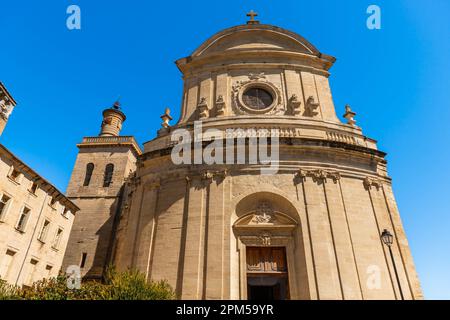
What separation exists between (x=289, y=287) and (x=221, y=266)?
311 cm

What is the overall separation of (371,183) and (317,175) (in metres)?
3.07

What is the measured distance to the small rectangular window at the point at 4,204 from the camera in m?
15.6

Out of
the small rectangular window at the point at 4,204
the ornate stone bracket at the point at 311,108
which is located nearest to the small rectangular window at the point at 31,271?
the small rectangular window at the point at 4,204

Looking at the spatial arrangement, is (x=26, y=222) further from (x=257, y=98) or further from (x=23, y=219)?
(x=257, y=98)

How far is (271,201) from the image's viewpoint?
14.6 meters

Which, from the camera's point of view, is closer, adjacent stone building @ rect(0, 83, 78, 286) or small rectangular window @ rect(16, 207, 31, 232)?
adjacent stone building @ rect(0, 83, 78, 286)

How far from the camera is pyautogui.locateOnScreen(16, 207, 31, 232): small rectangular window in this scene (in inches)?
663

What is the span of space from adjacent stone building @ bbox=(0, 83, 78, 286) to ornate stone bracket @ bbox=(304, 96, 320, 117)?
16.5 meters

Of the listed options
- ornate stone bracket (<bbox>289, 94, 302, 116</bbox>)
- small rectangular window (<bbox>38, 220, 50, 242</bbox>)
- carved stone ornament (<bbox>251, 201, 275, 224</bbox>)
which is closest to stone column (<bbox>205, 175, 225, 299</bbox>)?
carved stone ornament (<bbox>251, 201, 275, 224</bbox>)

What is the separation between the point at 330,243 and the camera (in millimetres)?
13133

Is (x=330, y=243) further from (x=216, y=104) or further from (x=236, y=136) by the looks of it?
(x=216, y=104)

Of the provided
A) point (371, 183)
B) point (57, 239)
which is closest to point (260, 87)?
point (371, 183)

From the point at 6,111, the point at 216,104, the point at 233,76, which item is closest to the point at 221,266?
the point at 216,104

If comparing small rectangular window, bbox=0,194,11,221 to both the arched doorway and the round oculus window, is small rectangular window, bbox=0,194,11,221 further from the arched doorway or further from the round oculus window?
the round oculus window
